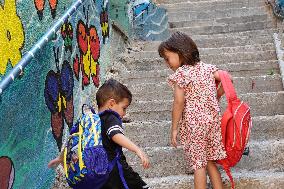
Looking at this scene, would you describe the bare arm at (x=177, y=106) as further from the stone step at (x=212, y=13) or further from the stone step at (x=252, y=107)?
the stone step at (x=212, y=13)

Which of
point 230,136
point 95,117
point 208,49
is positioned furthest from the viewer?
point 208,49

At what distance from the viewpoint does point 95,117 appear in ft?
8.66

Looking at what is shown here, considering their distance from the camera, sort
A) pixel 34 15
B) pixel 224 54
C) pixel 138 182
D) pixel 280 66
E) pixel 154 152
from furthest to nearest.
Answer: pixel 224 54
pixel 280 66
pixel 154 152
pixel 34 15
pixel 138 182

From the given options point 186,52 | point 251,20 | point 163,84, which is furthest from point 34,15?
point 251,20

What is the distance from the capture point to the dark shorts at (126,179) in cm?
267

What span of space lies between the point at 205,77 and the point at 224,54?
10.8ft

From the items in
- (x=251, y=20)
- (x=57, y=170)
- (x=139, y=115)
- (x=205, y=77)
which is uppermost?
(x=251, y=20)

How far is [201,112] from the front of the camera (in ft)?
10.5

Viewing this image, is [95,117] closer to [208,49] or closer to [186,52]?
[186,52]

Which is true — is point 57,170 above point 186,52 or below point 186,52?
below

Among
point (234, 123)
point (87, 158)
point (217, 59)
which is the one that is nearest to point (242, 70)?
point (217, 59)

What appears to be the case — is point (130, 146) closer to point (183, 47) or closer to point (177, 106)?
point (177, 106)

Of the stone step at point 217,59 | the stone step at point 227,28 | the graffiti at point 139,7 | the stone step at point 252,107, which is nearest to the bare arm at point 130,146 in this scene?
the stone step at point 252,107

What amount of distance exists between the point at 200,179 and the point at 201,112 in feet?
1.49
